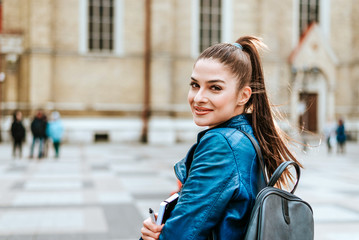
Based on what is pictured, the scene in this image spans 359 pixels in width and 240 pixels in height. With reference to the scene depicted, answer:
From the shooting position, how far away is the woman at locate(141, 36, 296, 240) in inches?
63.9

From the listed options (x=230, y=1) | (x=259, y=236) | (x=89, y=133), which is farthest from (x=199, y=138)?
(x=230, y=1)

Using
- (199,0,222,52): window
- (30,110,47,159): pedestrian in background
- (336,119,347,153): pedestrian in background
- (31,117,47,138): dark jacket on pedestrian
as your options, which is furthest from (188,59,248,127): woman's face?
(199,0,222,52): window

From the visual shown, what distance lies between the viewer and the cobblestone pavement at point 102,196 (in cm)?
563

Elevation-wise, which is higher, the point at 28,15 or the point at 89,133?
the point at 28,15

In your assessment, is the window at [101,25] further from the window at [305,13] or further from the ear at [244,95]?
the ear at [244,95]

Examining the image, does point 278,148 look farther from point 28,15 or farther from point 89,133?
point 28,15

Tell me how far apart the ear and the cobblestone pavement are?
2.15 ft

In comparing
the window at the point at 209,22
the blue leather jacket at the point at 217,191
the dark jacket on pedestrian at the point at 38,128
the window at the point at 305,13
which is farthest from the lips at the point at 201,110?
the window at the point at 305,13

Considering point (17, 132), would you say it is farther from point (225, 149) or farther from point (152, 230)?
point (225, 149)

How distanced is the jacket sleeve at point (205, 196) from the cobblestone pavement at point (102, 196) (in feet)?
2.93

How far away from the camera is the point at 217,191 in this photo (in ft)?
5.30

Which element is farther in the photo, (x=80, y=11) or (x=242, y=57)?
(x=80, y=11)

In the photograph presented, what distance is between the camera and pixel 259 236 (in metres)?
1.55

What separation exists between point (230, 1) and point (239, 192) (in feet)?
76.9
